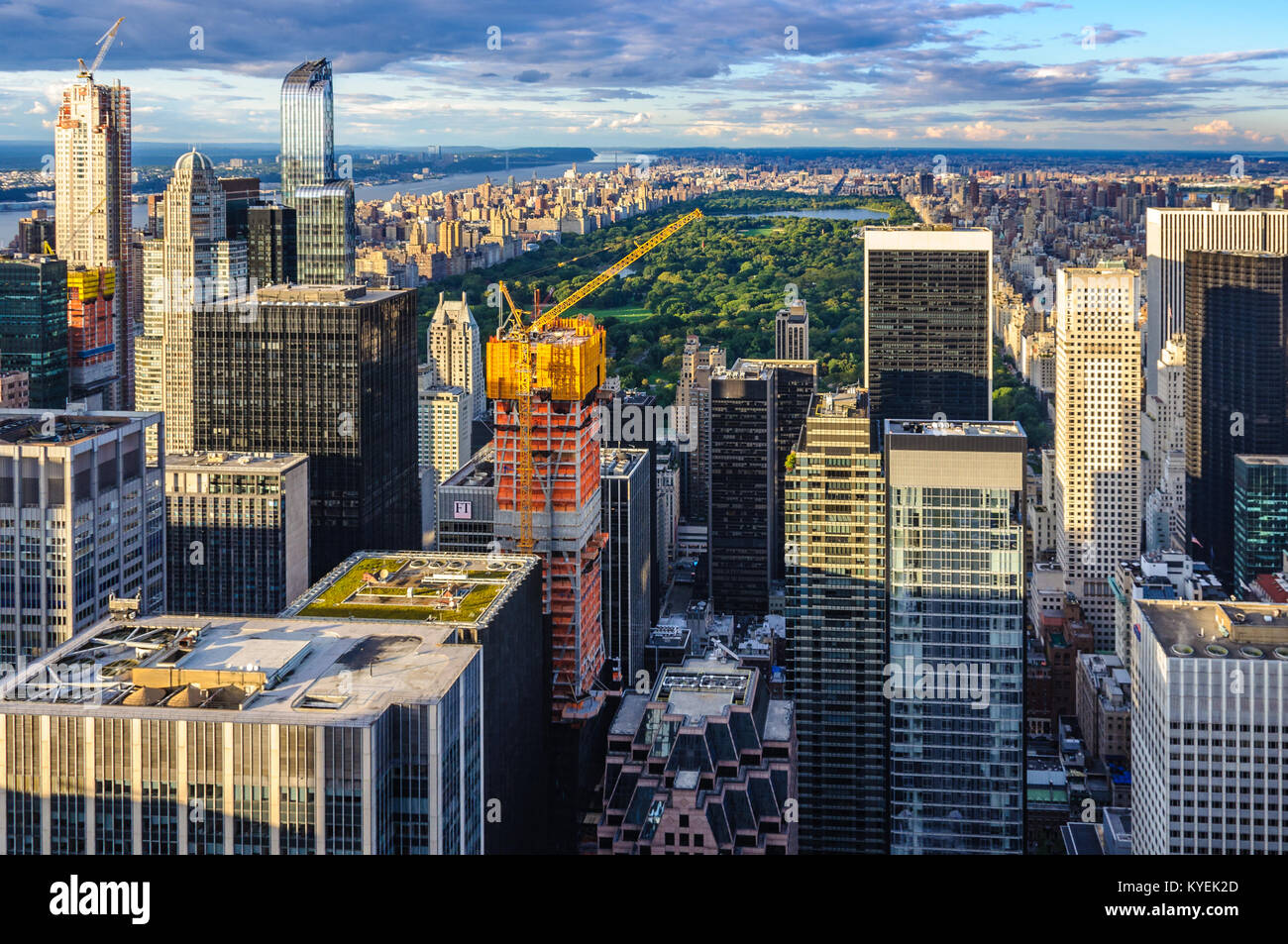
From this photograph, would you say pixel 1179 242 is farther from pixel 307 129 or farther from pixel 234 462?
pixel 234 462

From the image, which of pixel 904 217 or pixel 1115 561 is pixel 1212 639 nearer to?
pixel 1115 561

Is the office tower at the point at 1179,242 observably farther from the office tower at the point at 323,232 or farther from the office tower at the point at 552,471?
the office tower at the point at 552,471

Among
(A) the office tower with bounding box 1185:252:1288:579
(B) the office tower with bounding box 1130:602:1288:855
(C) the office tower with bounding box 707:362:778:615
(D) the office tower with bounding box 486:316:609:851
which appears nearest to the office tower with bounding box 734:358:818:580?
(C) the office tower with bounding box 707:362:778:615

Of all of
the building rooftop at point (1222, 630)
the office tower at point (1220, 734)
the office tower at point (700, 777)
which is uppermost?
the building rooftop at point (1222, 630)

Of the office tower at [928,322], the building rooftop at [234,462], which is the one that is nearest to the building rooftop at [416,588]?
the building rooftop at [234,462]

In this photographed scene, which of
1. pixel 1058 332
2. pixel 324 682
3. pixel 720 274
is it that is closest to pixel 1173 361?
pixel 1058 332

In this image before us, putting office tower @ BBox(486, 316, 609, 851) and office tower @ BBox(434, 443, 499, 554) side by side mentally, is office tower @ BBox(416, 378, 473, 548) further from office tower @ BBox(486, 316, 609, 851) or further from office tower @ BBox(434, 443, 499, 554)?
office tower @ BBox(486, 316, 609, 851)
